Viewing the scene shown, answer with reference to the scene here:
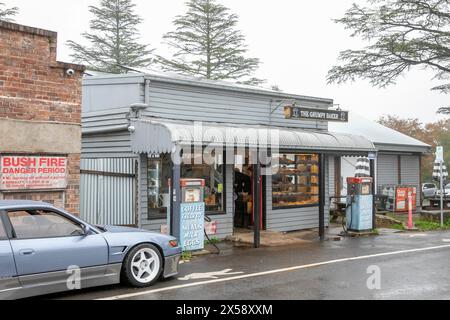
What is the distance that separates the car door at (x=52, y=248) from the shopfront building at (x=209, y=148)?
3.70m

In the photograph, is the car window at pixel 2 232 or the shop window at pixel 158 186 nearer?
the car window at pixel 2 232

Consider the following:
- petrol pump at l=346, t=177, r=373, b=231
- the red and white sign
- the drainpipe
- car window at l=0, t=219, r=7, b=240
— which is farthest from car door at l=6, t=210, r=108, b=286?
petrol pump at l=346, t=177, r=373, b=231

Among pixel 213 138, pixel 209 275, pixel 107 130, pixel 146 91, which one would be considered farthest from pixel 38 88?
pixel 209 275

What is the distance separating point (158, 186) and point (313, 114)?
5.09 meters

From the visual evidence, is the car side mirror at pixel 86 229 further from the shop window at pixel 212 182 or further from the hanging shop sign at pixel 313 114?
the hanging shop sign at pixel 313 114

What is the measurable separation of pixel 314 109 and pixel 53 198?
25.8 feet

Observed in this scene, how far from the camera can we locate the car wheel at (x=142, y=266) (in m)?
7.79

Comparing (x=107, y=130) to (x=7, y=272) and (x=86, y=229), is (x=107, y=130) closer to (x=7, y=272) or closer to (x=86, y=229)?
(x=86, y=229)

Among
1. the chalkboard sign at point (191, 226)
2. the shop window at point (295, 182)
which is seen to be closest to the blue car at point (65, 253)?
the chalkboard sign at point (191, 226)

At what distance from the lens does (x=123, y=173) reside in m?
12.3

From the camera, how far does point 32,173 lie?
10.0 meters

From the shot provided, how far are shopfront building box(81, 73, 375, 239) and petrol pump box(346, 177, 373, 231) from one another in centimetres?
96

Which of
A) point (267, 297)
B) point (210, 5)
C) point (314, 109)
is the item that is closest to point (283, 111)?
point (314, 109)
